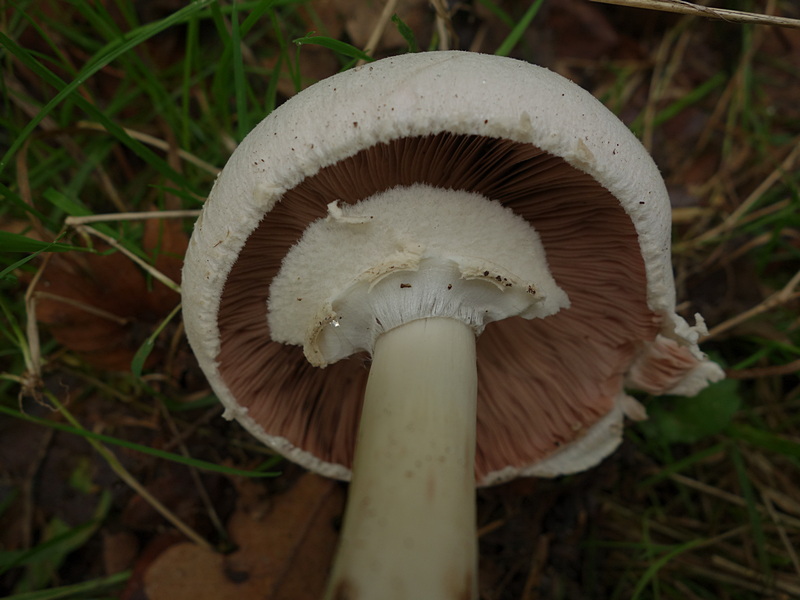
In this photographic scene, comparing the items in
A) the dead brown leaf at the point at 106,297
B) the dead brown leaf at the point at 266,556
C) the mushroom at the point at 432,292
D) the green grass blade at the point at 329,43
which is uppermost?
the green grass blade at the point at 329,43

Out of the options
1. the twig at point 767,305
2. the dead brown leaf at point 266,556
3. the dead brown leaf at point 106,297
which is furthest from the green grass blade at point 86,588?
the twig at point 767,305

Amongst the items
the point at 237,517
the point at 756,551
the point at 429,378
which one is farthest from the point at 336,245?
the point at 756,551

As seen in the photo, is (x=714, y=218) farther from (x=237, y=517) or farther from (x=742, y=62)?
(x=237, y=517)

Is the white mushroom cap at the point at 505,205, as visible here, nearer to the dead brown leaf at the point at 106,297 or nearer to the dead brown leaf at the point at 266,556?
the dead brown leaf at the point at 266,556

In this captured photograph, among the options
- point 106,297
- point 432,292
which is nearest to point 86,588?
point 106,297

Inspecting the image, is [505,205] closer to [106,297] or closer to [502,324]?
[502,324]

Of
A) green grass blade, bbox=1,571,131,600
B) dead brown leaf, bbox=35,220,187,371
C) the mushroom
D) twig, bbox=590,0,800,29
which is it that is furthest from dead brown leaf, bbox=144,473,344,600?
twig, bbox=590,0,800,29

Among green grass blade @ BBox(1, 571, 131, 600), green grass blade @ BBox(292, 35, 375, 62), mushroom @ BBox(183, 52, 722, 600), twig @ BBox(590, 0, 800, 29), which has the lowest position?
green grass blade @ BBox(1, 571, 131, 600)

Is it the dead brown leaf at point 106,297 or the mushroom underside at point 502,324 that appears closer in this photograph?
the mushroom underside at point 502,324

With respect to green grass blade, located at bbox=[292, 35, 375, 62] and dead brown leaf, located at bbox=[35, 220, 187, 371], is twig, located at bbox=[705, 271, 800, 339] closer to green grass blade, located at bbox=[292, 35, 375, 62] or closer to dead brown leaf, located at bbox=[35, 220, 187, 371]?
green grass blade, located at bbox=[292, 35, 375, 62]
